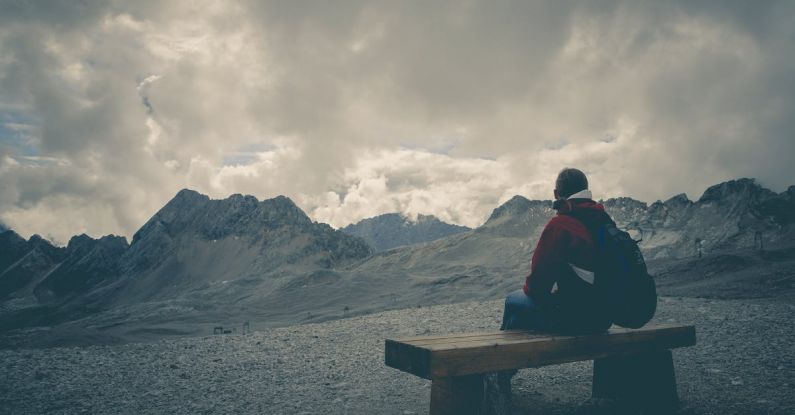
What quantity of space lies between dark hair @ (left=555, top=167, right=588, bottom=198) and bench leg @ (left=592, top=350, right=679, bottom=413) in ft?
6.49

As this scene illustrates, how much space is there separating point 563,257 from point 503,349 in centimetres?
99

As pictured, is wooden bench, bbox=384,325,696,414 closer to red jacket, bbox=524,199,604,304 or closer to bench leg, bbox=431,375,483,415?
bench leg, bbox=431,375,483,415

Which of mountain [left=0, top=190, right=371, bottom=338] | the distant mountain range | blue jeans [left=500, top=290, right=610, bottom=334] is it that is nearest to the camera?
blue jeans [left=500, top=290, right=610, bottom=334]

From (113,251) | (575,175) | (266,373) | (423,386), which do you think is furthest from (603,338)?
(113,251)

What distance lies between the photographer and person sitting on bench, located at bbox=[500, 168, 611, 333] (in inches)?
160

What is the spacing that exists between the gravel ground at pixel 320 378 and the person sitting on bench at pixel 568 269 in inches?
60.3

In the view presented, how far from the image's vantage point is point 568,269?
13.5 feet

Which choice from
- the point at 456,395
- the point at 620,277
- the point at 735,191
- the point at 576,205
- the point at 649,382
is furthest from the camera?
the point at 735,191

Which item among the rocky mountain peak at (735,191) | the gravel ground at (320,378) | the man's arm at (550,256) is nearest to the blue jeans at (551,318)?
the man's arm at (550,256)

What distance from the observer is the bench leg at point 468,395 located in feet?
12.0

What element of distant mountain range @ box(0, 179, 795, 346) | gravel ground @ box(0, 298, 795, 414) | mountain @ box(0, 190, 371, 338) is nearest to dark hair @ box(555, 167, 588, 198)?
gravel ground @ box(0, 298, 795, 414)

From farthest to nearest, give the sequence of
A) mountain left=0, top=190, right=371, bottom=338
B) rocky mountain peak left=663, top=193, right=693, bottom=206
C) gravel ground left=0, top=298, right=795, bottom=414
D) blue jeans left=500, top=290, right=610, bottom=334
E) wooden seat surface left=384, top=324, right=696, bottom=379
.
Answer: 1. mountain left=0, top=190, right=371, bottom=338
2. rocky mountain peak left=663, top=193, right=693, bottom=206
3. gravel ground left=0, top=298, right=795, bottom=414
4. blue jeans left=500, top=290, right=610, bottom=334
5. wooden seat surface left=384, top=324, right=696, bottom=379

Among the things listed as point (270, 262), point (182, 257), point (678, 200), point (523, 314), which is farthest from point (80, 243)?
point (523, 314)

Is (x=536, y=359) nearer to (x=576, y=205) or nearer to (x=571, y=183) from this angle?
(x=576, y=205)
